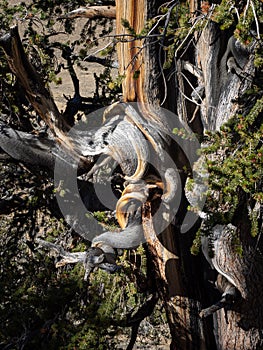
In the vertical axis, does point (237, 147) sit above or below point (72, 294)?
above

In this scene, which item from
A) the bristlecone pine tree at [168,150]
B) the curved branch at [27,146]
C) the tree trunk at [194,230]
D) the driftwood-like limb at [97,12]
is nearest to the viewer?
the bristlecone pine tree at [168,150]

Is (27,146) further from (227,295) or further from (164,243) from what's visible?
(227,295)

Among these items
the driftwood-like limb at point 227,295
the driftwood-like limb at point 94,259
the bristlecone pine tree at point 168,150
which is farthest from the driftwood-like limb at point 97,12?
the driftwood-like limb at point 227,295

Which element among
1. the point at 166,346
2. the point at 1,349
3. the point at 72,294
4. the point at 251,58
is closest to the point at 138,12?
the point at 251,58

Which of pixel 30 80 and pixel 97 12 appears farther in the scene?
pixel 97 12

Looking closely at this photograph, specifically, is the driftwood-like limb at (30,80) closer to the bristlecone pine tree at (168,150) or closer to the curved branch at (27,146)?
the bristlecone pine tree at (168,150)

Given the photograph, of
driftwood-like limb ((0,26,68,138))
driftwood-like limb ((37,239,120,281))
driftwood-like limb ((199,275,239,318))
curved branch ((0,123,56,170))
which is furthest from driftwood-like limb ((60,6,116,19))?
driftwood-like limb ((199,275,239,318))

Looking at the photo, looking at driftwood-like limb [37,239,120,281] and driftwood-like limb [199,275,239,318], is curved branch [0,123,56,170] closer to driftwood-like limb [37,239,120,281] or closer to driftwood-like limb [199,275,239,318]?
driftwood-like limb [37,239,120,281]

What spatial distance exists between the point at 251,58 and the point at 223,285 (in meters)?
1.93

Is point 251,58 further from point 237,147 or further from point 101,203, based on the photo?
point 101,203

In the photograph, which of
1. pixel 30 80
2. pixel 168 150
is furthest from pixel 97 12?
pixel 168 150

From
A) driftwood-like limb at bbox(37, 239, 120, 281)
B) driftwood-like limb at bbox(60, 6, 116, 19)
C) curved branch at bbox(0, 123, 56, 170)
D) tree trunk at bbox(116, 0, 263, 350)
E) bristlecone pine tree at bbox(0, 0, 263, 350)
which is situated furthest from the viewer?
driftwood-like limb at bbox(60, 6, 116, 19)

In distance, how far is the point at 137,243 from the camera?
16.0 ft

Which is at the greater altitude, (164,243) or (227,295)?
(164,243)
